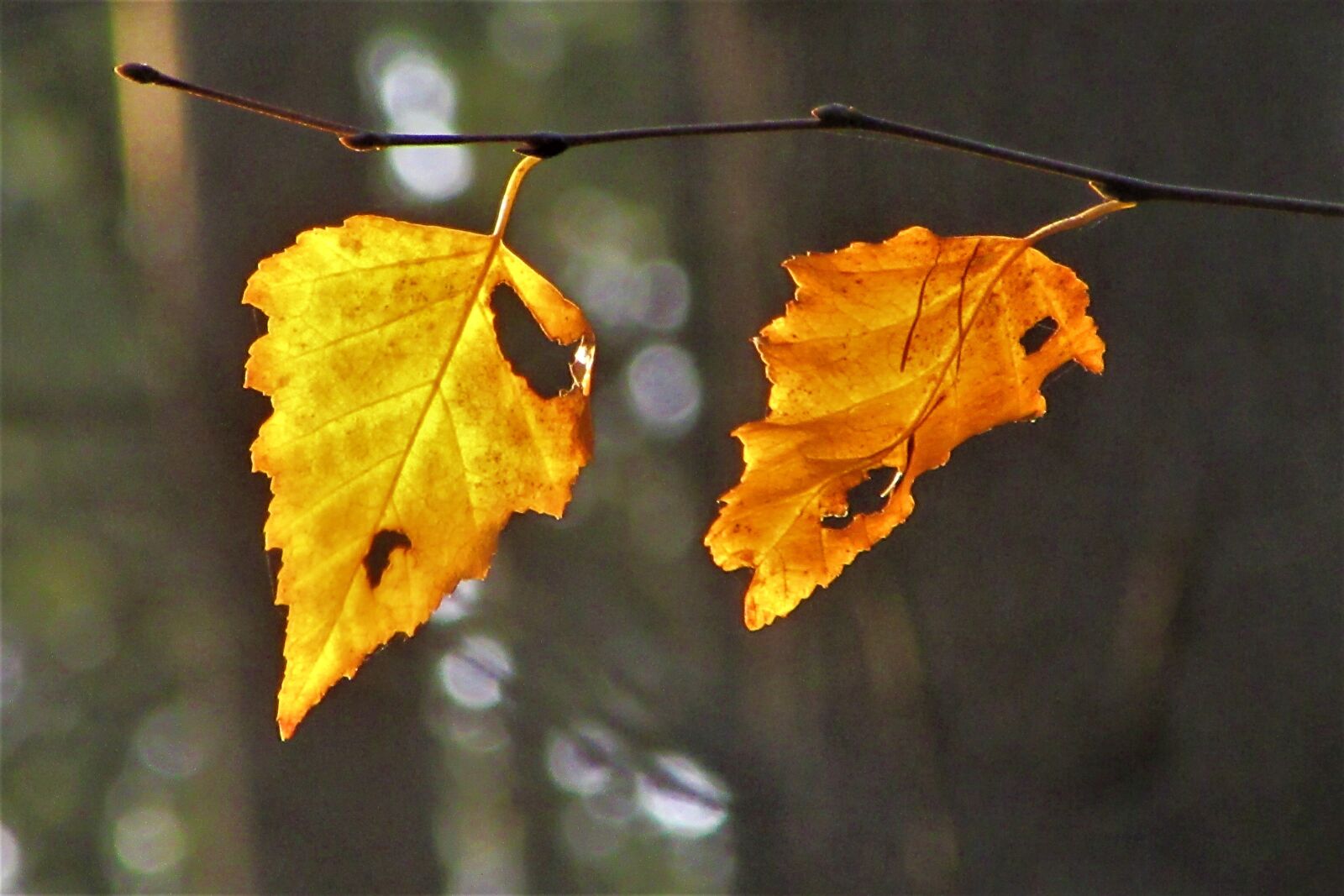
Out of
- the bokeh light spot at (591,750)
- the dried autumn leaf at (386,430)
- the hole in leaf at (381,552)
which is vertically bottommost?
→ the bokeh light spot at (591,750)

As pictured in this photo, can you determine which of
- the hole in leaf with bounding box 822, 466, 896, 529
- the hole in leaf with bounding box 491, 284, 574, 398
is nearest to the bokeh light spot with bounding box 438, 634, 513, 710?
the hole in leaf with bounding box 491, 284, 574, 398

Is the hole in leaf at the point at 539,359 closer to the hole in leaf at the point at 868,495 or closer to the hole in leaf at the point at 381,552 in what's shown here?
the hole in leaf at the point at 868,495

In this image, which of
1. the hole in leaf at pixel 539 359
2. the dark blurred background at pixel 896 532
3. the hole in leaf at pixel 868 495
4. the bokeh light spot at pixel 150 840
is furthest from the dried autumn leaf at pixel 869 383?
the bokeh light spot at pixel 150 840

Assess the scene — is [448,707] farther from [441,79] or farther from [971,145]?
[971,145]

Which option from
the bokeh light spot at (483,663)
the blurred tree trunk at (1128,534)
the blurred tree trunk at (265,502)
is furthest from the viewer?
the blurred tree trunk at (265,502)

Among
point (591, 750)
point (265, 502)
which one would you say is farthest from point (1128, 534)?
point (265, 502)

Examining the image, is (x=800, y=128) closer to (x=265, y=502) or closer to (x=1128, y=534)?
(x=1128, y=534)

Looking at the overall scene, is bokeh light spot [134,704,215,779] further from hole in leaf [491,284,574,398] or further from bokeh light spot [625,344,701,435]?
hole in leaf [491,284,574,398]
